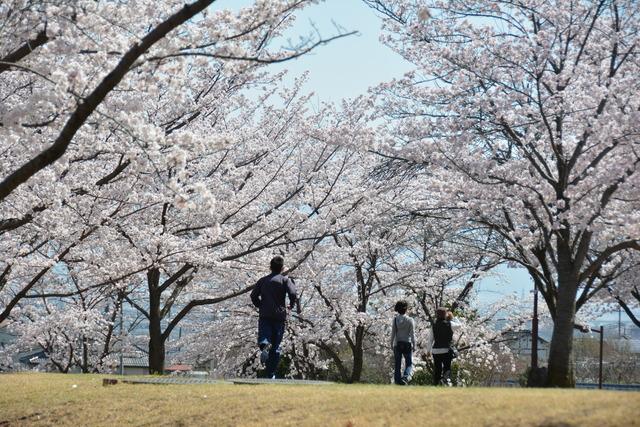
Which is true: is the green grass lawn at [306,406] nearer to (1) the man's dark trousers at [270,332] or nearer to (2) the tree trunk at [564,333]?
(1) the man's dark trousers at [270,332]

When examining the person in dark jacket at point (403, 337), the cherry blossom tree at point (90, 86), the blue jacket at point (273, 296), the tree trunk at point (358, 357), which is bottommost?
the tree trunk at point (358, 357)

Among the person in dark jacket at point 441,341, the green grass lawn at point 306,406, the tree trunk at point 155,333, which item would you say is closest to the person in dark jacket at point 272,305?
the green grass lawn at point 306,406

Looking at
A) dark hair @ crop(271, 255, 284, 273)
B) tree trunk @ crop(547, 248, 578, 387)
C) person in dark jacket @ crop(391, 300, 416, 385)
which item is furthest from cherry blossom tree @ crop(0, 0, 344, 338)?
tree trunk @ crop(547, 248, 578, 387)

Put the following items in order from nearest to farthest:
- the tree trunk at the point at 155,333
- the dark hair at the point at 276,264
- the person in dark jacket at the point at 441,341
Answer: the dark hair at the point at 276,264 → the person in dark jacket at the point at 441,341 → the tree trunk at the point at 155,333

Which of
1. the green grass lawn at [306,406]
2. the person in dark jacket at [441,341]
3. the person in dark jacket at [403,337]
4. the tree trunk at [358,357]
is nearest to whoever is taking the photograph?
the green grass lawn at [306,406]

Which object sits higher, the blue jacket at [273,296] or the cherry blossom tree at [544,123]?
the cherry blossom tree at [544,123]

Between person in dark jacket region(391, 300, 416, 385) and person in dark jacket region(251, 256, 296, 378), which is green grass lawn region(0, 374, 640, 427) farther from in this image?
person in dark jacket region(391, 300, 416, 385)

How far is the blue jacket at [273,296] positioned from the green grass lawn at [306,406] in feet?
3.96

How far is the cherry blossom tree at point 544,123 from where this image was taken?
41.8 ft

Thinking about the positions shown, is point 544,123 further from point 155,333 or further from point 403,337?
point 155,333

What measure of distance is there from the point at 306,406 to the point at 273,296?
2.96 metres

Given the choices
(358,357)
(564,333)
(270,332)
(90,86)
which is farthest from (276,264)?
(358,357)

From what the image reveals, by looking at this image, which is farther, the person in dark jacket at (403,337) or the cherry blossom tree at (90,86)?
the person in dark jacket at (403,337)

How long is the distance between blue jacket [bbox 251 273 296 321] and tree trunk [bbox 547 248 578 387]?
15.2ft
